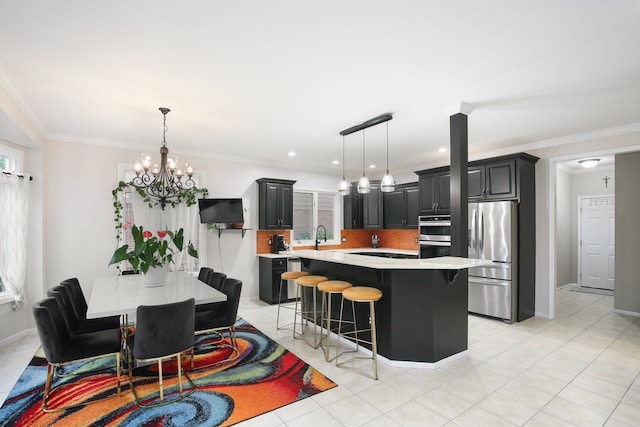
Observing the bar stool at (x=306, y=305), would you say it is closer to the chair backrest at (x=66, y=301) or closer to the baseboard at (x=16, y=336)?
the chair backrest at (x=66, y=301)

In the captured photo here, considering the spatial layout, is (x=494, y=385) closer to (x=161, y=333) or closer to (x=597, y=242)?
(x=161, y=333)

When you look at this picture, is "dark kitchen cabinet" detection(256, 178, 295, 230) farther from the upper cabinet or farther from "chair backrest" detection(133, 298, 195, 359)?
"chair backrest" detection(133, 298, 195, 359)

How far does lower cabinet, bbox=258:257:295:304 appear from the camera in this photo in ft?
18.5

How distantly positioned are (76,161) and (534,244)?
269 inches

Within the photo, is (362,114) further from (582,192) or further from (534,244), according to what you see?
(582,192)

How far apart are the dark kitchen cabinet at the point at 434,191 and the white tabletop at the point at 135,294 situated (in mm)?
3900

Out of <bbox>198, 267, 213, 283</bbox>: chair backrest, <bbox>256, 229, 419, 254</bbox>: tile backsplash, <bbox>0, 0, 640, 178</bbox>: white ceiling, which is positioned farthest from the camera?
<bbox>256, 229, 419, 254</bbox>: tile backsplash

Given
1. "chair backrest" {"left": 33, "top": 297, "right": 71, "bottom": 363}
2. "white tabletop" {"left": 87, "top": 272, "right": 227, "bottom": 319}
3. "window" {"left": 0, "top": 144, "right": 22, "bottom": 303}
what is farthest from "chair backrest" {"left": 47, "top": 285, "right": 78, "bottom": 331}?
"window" {"left": 0, "top": 144, "right": 22, "bottom": 303}

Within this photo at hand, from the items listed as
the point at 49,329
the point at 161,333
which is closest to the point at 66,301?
the point at 49,329

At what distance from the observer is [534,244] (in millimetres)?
4961

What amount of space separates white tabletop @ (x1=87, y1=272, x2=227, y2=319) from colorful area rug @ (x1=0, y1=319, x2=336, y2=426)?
73 cm

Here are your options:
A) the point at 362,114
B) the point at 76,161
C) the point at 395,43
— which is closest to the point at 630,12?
the point at 395,43

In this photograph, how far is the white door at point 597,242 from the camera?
21.8ft

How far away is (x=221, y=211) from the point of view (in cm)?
541
